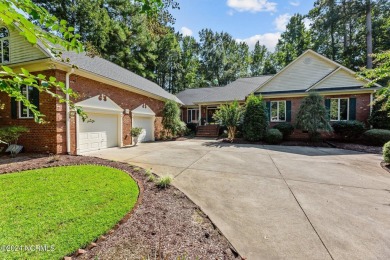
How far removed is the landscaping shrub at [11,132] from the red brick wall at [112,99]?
4.88ft

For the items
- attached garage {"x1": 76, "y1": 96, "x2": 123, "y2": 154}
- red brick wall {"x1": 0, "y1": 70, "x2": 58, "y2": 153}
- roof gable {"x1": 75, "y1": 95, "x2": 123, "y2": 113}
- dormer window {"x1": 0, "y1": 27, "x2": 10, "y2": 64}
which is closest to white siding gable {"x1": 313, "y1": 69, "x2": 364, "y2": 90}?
roof gable {"x1": 75, "y1": 95, "x2": 123, "y2": 113}

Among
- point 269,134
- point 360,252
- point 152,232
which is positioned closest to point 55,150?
point 152,232

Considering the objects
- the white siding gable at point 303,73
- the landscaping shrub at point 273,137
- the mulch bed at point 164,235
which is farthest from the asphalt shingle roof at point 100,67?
the white siding gable at point 303,73

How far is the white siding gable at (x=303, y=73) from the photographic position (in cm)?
1479

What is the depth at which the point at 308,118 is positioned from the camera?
12.4m

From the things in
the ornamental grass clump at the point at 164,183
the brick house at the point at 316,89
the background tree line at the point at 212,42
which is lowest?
the ornamental grass clump at the point at 164,183

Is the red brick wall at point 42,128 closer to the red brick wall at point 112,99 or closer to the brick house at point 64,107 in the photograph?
the brick house at point 64,107

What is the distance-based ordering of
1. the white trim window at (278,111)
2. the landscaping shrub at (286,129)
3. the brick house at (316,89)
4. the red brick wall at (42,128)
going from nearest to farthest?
the red brick wall at (42,128)
the brick house at (316,89)
the landscaping shrub at (286,129)
the white trim window at (278,111)

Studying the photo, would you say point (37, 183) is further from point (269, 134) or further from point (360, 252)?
point (269, 134)

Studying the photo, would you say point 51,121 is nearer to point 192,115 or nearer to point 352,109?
point 192,115

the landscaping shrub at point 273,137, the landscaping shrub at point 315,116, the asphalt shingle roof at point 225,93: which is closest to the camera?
the landscaping shrub at point 315,116

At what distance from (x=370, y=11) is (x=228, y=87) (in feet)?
52.0

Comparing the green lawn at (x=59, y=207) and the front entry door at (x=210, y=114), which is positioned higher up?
the front entry door at (x=210, y=114)

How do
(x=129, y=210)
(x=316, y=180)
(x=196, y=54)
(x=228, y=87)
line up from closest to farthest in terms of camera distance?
1. (x=129, y=210)
2. (x=316, y=180)
3. (x=228, y=87)
4. (x=196, y=54)
